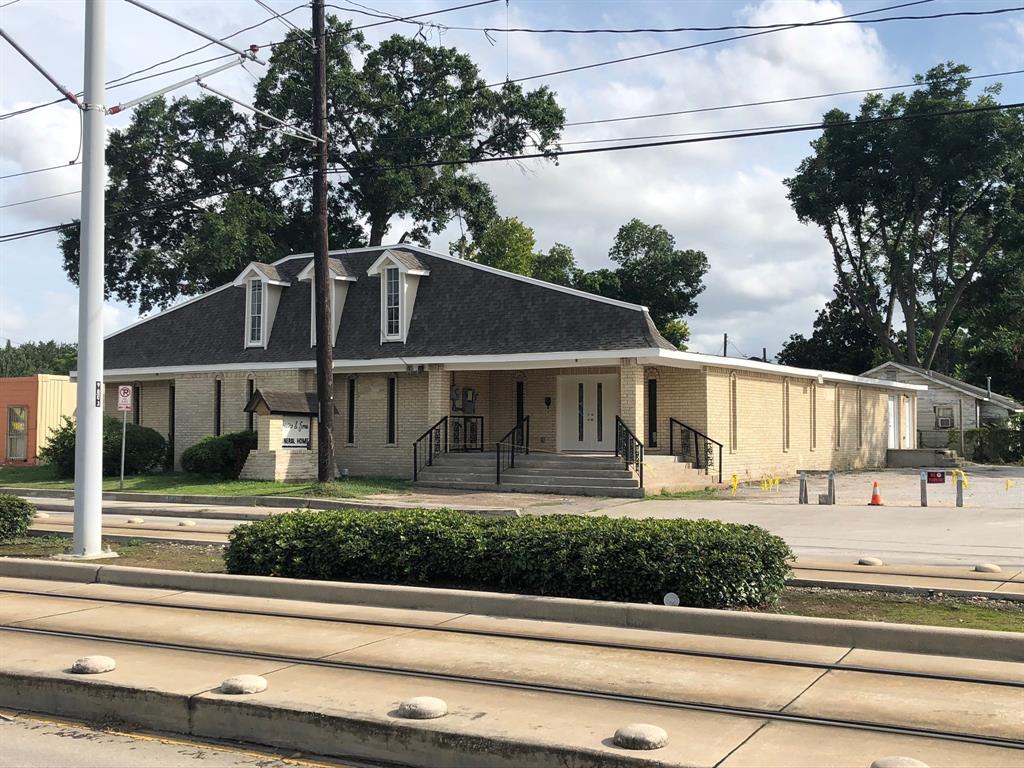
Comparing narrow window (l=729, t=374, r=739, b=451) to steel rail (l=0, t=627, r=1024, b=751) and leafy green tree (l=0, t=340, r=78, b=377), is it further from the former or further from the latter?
leafy green tree (l=0, t=340, r=78, b=377)

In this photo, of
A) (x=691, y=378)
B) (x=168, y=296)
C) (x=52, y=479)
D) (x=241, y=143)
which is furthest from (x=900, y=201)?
(x=52, y=479)

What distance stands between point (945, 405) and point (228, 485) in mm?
35127

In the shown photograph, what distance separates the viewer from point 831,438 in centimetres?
3553

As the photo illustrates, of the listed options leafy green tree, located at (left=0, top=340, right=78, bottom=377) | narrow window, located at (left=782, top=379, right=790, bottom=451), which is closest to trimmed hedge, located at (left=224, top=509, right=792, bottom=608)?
narrow window, located at (left=782, top=379, right=790, bottom=451)

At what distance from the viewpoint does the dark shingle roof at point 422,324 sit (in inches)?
1060

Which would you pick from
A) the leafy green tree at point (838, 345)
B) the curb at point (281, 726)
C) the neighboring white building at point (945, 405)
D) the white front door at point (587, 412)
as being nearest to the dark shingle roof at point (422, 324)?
the white front door at point (587, 412)

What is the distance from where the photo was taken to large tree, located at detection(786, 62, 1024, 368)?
4612cm

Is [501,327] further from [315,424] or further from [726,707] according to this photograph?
[726,707]

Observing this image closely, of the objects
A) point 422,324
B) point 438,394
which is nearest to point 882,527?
point 438,394

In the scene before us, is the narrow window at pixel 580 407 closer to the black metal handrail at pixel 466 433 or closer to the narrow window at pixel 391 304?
the black metal handrail at pixel 466 433

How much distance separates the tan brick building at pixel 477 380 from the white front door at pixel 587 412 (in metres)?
0.04

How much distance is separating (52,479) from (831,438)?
2543 centimetres

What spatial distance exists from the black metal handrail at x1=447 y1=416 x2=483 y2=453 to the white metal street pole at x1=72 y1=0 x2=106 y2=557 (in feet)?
54.0

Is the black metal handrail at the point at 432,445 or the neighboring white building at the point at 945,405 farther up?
the neighboring white building at the point at 945,405
